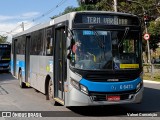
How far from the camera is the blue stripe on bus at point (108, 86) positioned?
9.88 meters

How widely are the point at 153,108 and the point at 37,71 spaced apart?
5.31 m

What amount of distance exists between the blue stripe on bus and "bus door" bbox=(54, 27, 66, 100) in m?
1.14

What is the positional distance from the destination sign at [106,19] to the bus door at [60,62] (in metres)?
0.94

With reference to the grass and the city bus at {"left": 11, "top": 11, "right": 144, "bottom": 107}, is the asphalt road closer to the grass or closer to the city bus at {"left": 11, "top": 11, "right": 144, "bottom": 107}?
the city bus at {"left": 11, "top": 11, "right": 144, "bottom": 107}

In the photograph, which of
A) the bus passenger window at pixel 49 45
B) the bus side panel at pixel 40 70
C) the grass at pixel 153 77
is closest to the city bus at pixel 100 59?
the bus passenger window at pixel 49 45

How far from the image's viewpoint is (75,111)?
11258 millimetres

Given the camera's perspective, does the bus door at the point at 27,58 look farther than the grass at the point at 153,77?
No

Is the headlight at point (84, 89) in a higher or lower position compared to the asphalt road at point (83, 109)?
higher

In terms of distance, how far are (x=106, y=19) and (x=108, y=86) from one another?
1.99 m

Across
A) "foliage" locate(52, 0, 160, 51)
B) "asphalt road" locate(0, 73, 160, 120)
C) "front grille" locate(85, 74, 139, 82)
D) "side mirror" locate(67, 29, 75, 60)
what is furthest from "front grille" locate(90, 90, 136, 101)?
"foliage" locate(52, 0, 160, 51)

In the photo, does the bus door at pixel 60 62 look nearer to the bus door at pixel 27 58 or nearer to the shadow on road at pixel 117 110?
the shadow on road at pixel 117 110

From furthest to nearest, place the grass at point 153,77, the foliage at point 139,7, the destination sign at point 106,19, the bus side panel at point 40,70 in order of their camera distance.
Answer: the foliage at point 139,7, the grass at point 153,77, the bus side panel at point 40,70, the destination sign at point 106,19

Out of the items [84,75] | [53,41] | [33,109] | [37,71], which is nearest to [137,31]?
[84,75]

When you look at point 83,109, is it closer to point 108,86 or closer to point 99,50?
point 108,86
